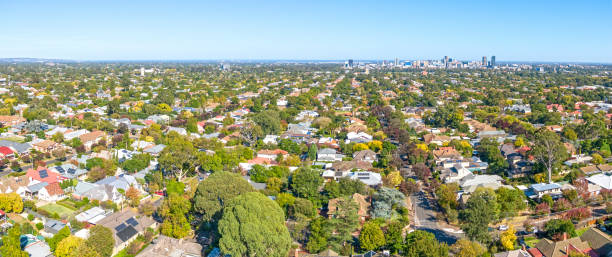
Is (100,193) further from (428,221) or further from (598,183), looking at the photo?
(598,183)

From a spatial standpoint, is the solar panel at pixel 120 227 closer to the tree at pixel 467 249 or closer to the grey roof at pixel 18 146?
the tree at pixel 467 249

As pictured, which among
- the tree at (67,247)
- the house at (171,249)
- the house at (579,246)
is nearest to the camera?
the tree at (67,247)

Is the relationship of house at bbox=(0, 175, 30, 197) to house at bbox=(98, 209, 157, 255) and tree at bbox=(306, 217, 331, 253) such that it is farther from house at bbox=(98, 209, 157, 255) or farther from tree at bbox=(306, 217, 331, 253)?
tree at bbox=(306, 217, 331, 253)

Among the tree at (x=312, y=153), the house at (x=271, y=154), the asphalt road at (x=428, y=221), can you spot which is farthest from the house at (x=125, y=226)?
the tree at (x=312, y=153)

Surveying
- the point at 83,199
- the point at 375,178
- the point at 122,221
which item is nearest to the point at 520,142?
the point at 375,178

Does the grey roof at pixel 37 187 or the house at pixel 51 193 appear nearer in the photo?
the house at pixel 51 193

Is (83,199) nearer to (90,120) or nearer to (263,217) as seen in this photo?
(263,217)
